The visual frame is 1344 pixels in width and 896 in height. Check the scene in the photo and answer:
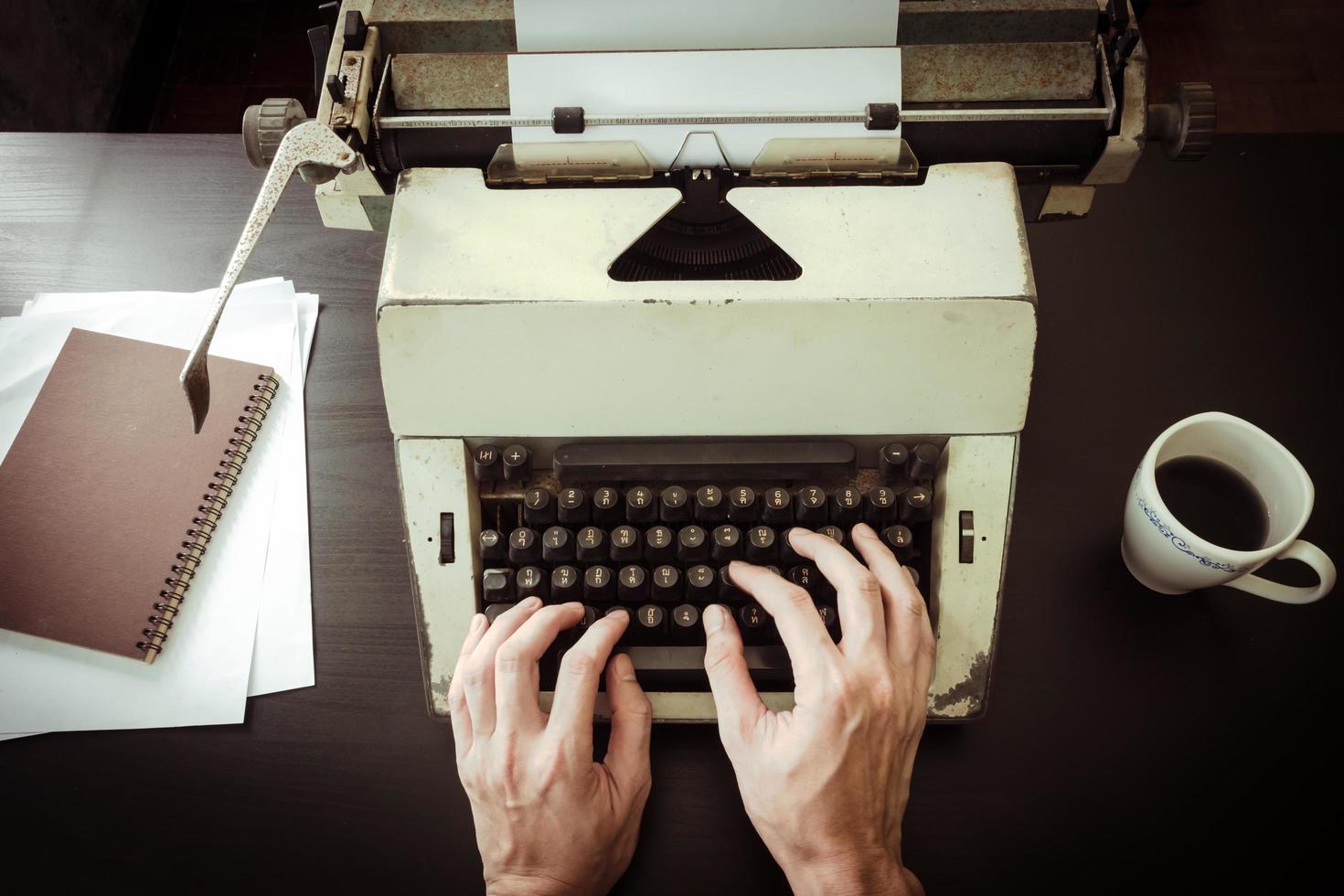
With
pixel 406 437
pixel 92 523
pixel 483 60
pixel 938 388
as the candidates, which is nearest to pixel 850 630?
pixel 938 388

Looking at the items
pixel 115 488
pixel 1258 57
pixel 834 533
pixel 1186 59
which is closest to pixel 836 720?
pixel 834 533

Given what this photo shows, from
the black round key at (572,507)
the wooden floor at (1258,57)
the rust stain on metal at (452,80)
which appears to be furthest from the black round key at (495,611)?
the wooden floor at (1258,57)

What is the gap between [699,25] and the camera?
3.57ft

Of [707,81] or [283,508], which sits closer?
[707,81]

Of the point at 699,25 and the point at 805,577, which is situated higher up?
the point at 699,25

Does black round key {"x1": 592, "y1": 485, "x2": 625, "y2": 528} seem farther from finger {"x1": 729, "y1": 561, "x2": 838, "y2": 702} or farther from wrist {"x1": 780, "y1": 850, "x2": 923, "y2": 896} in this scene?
wrist {"x1": 780, "y1": 850, "x2": 923, "y2": 896}

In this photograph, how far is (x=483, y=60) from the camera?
109 centimetres

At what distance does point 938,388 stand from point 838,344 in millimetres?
122

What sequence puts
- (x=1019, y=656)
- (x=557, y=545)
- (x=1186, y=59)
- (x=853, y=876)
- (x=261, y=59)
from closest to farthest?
(x=853, y=876) → (x=557, y=545) → (x=1019, y=656) → (x=1186, y=59) → (x=261, y=59)

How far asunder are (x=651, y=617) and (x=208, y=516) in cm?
61

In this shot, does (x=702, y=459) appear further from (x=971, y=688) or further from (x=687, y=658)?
(x=971, y=688)

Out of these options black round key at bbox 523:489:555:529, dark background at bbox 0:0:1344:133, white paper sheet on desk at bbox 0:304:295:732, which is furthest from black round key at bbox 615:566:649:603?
dark background at bbox 0:0:1344:133

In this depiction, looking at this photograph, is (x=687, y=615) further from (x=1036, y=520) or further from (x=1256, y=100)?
(x=1256, y=100)

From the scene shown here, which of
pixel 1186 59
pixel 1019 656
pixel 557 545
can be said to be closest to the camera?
pixel 557 545
